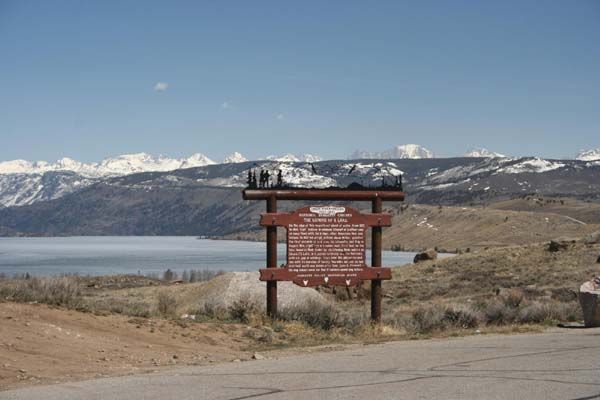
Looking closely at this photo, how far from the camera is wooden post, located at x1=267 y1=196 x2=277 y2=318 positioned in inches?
819

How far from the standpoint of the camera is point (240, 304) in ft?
69.5

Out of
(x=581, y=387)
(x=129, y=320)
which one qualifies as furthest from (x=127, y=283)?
(x=581, y=387)

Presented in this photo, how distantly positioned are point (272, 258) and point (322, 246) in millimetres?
1200

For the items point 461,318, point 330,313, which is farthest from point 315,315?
point 461,318

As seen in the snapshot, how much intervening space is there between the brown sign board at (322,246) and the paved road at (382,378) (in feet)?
17.6

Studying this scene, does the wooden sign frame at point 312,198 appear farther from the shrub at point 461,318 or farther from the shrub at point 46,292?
the shrub at point 46,292

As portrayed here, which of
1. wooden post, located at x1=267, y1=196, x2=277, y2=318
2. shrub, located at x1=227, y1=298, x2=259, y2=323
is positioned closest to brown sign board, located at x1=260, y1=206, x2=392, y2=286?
wooden post, located at x1=267, y1=196, x2=277, y2=318

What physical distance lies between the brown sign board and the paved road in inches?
211

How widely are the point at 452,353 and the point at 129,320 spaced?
6.42 m

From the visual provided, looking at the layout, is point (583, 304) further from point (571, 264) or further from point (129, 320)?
point (571, 264)

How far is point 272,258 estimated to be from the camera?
2122cm

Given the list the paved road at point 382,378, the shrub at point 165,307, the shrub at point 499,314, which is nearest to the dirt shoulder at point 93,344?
the paved road at point 382,378

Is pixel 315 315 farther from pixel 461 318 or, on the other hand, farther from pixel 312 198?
pixel 461 318

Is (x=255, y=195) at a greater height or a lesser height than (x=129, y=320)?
greater
